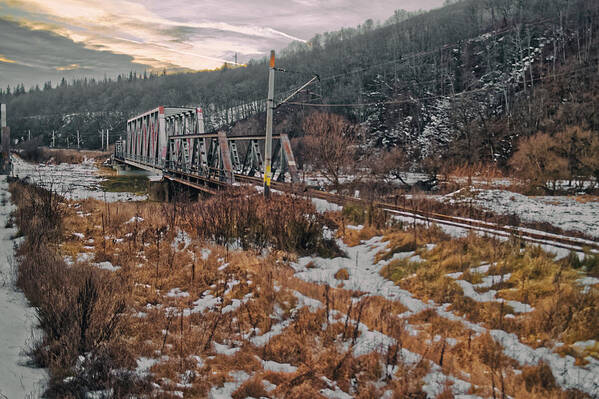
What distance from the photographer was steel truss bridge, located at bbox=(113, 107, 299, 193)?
19062 millimetres

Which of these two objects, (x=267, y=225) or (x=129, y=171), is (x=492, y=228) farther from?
(x=129, y=171)

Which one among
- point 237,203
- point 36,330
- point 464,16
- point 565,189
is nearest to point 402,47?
point 464,16

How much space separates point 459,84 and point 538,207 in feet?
257

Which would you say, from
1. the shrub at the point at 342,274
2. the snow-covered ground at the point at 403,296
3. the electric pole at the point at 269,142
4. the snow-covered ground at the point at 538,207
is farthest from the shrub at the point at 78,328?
the snow-covered ground at the point at 538,207

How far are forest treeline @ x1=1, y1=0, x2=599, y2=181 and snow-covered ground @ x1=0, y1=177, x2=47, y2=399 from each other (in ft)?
71.0

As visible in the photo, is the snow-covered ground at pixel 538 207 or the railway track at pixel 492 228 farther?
the snow-covered ground at pixel 538 207

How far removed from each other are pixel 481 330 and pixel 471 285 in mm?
1466

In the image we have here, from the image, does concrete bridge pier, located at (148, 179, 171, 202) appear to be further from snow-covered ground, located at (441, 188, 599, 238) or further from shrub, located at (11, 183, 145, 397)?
shrub, located at (11, 183, 145, 397)

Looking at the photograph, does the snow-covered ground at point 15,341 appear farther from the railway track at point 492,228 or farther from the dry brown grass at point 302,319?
the railway track at point 492,228

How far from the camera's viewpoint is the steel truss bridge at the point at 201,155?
19062mm

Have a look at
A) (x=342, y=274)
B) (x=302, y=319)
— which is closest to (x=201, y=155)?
(x=342, y=274)

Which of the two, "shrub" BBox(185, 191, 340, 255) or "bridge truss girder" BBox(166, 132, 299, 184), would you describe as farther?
"bridge truss girder" BBox(166, 132, 299, 184)

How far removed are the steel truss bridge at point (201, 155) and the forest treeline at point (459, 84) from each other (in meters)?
7.73

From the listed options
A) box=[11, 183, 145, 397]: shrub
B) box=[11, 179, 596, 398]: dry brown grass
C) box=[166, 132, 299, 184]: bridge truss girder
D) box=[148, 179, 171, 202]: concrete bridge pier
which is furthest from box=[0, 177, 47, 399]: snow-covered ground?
box=[148, 179, 171, 202]: concrete bridge pier
